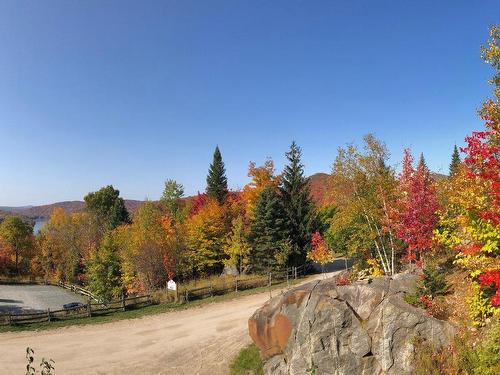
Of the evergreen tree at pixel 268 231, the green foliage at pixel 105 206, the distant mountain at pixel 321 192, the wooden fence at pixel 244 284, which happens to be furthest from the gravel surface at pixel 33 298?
the distant mountain at pixel 321 192

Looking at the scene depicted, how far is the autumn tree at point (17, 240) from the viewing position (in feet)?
189

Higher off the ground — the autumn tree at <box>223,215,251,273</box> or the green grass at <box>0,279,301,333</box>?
the autumn tree at <box>223,215,251,273</box>

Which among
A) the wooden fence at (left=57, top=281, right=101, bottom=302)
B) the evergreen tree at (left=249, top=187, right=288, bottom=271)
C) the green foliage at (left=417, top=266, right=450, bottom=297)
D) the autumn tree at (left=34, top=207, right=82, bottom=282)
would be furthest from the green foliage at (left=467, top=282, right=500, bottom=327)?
the autumn tree at (left=34, top=207, right=82, bottom=282)

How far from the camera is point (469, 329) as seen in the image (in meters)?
10.6

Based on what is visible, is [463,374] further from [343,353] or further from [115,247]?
[115,247]

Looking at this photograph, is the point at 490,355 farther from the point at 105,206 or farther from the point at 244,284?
the point at 105,206

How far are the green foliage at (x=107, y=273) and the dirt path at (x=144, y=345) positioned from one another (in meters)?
14.0

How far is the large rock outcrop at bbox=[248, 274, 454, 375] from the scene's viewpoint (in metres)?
11.6

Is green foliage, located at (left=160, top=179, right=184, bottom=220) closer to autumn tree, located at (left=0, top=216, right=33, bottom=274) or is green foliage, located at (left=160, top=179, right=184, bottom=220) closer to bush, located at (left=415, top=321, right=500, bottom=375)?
autumn tree, located at (left=0, top=216, right=33, bottom=274)

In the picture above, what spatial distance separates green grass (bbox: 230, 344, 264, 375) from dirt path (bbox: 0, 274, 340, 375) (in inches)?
19.8

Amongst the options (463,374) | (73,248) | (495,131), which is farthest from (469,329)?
(73,248)

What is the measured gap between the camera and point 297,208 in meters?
37.3

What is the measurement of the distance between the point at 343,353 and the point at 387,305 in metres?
2.32

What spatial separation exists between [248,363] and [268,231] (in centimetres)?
1893
